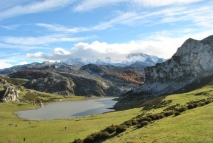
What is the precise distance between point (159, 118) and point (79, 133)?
20.3 m

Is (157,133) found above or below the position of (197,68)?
below

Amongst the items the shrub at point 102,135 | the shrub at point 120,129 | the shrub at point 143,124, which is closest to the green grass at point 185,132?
the shrub at point 102,135

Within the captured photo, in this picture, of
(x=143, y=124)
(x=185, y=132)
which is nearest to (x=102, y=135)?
(x=143, y=124)

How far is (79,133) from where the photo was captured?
56000 mm

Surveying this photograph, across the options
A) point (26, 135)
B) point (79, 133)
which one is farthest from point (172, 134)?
point (26, 135)

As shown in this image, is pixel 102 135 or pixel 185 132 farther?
pixel 102 135

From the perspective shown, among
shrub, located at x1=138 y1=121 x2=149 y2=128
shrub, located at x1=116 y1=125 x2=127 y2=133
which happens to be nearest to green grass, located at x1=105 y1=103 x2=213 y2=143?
shrub, located at x1=116 y1=125 x2=127 y2=133

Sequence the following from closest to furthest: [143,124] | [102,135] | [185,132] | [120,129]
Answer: [185,132], [102,135], [143,124], [120,129]

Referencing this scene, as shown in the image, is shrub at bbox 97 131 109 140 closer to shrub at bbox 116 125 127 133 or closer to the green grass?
shrub at bbox 116 125 127 133

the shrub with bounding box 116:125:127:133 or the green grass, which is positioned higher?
the green grass

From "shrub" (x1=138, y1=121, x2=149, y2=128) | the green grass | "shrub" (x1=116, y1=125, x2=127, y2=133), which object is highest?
the green grass

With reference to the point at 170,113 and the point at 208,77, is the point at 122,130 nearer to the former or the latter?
the point at 170,113

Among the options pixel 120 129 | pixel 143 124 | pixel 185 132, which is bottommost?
pixel 120 129

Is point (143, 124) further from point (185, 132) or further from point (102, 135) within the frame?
point (185, 132)
